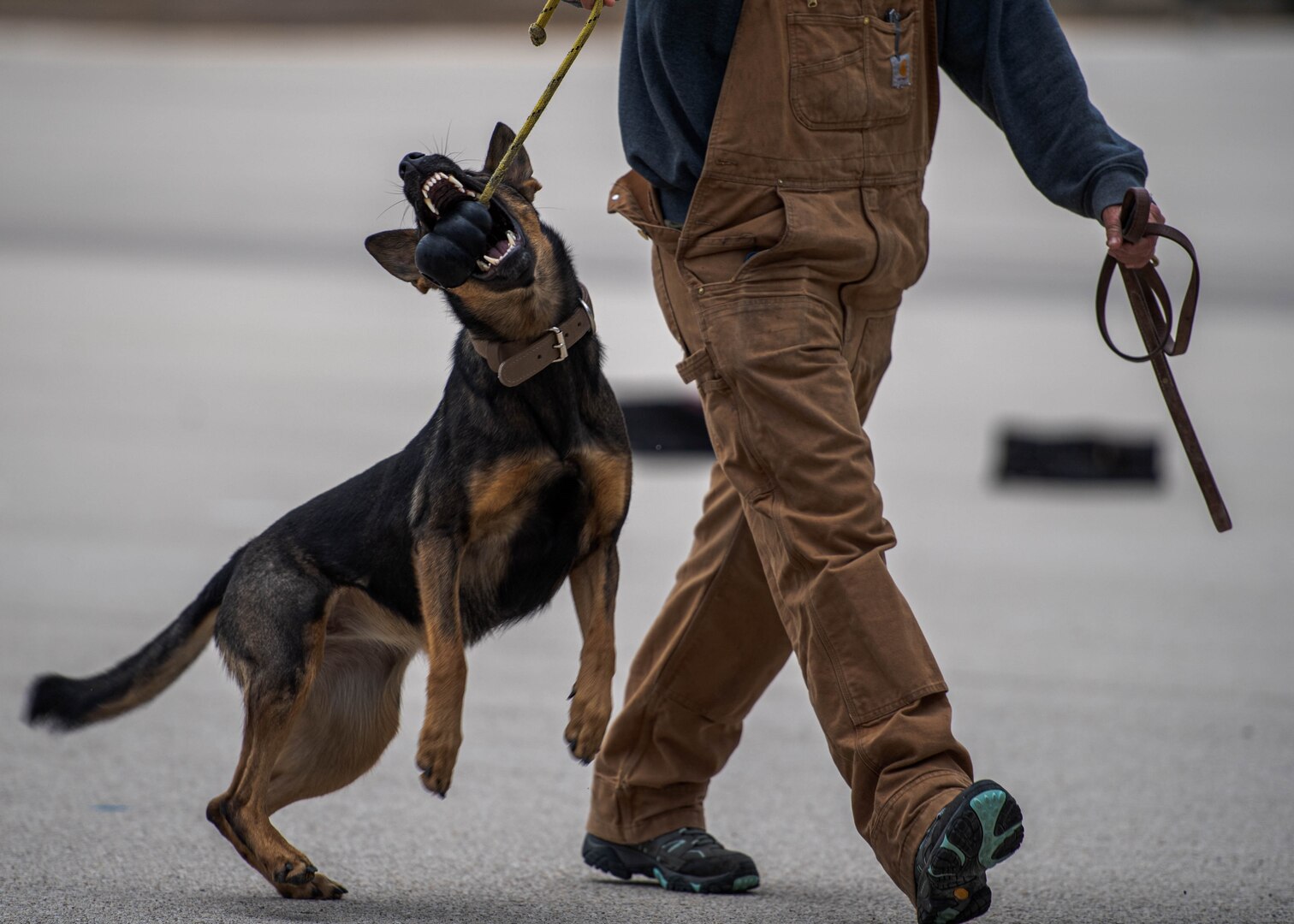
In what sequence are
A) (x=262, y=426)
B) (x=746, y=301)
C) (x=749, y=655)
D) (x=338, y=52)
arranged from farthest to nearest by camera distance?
1. (x=338, y=52)
2. (x=262, y=426)
3. (x=749, y=655)
4. (x=746, y=301)

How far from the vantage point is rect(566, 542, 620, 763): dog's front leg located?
306 cm

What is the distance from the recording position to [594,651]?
314 cm

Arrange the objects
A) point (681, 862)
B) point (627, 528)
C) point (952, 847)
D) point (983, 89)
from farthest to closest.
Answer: point (627, 528)
point (681, 862)
point (983, 89)
point (952, 847)

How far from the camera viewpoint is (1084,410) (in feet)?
36.2

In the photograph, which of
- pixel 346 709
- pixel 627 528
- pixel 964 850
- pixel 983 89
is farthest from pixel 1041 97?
pixel 627 528

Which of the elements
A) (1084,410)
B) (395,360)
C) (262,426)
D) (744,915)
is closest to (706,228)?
(744,915)

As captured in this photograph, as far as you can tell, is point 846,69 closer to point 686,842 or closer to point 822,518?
point 822,518

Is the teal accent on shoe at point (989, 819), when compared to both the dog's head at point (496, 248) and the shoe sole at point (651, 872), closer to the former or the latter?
the shoe sole at point (651, 872)

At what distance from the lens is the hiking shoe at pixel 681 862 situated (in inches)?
133

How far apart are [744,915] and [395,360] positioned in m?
10.7

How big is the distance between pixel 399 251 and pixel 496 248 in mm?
196

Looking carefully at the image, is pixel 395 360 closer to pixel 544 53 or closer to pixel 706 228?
pixel 706 228

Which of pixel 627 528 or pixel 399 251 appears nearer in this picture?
pixel 399 251

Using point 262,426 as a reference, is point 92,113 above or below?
above
